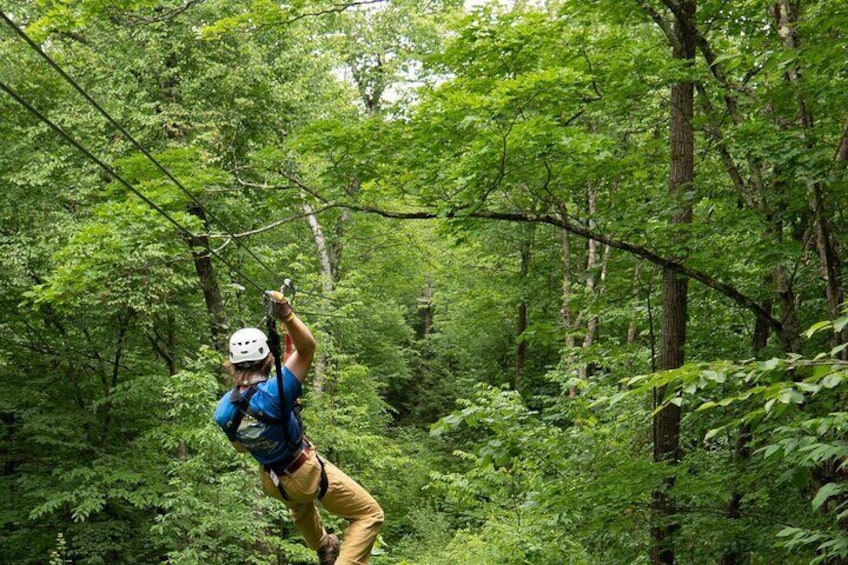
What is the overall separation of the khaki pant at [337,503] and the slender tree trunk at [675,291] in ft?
7.95

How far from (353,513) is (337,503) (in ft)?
0.52

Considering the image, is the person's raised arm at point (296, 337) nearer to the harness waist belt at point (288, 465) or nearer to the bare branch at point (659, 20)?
the harness waist belt at point (288, 465)

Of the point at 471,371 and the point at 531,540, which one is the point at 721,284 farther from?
the point at 471,371

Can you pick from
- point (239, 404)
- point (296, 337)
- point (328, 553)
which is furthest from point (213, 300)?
point (296, 337)

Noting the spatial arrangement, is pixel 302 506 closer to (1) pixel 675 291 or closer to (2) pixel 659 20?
(1) pixel 675 291

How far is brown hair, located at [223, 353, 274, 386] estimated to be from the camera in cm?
420

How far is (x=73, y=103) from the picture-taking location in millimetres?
11414

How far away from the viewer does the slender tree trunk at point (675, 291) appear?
580 cm

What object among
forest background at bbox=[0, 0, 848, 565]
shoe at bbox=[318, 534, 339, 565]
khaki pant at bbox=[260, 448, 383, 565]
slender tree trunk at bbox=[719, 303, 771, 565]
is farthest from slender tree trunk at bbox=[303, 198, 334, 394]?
khaki pant at bbox=[260, 448, 383, 565]

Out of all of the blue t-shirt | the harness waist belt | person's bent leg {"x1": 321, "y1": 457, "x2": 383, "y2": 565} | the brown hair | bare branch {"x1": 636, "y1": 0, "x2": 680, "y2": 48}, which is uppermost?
bare branch {"x1": 636, "y1": 0, "x2": 680, "y2": 48}

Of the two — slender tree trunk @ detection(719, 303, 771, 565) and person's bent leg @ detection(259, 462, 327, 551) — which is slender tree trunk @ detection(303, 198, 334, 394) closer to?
slender tree trunk @ detection(719, 303, 771, 565)

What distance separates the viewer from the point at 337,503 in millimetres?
4609

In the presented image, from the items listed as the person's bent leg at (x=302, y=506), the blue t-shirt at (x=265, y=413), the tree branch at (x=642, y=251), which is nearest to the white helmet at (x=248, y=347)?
the blue t-shirt at (x=265, y=413)

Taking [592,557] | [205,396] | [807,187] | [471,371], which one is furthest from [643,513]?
[471,371]
